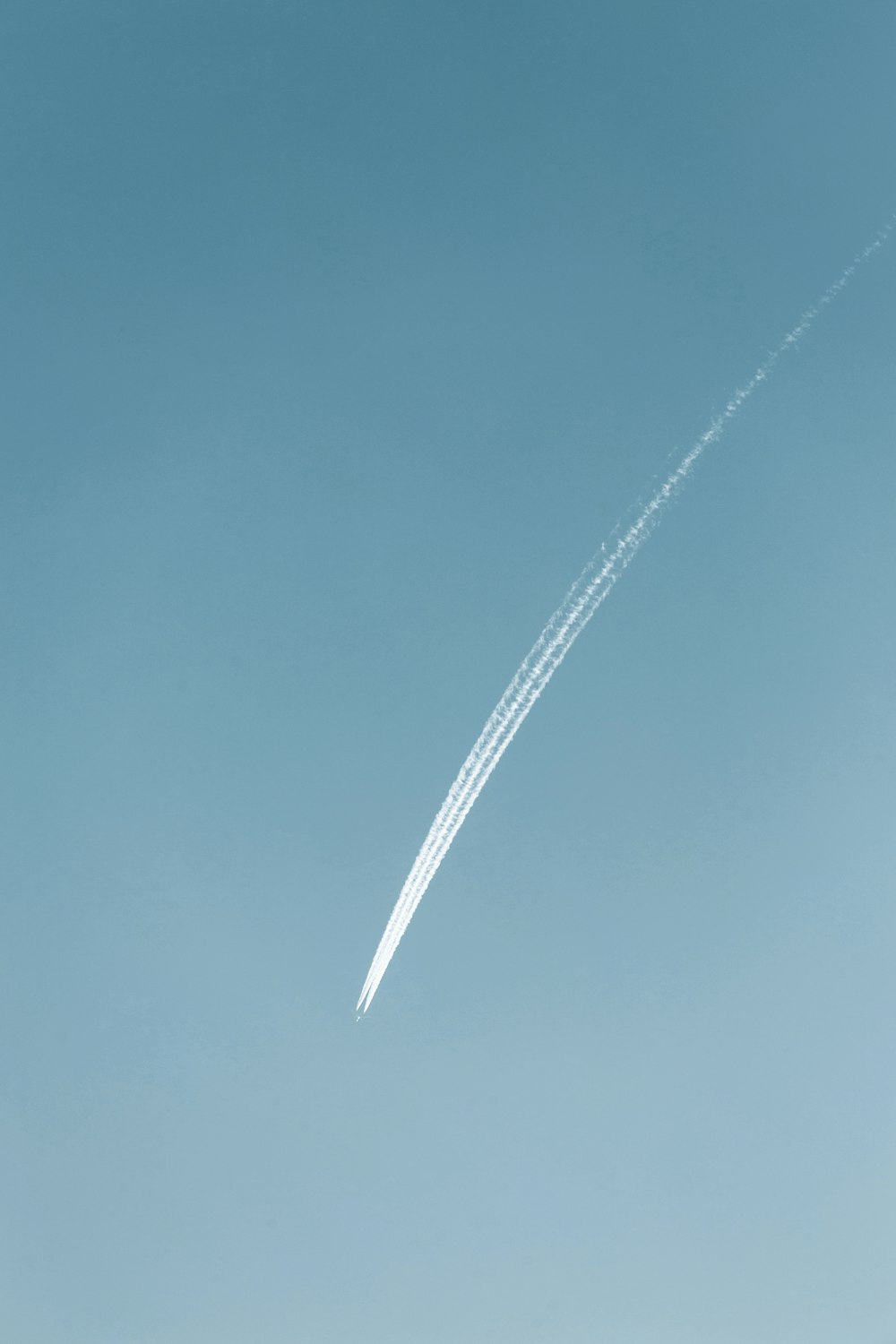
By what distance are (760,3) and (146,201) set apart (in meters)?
4.66

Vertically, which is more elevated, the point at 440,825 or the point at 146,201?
the point at 146,201

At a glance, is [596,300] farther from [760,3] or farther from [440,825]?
[440,825]

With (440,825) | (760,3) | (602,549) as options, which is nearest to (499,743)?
(440,825)

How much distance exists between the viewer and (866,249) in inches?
537

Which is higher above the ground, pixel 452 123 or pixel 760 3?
pixel 760 3

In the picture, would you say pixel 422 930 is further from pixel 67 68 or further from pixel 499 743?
pixel 67 68

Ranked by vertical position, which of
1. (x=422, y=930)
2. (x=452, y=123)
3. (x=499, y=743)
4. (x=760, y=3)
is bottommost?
(x=422, y=930)

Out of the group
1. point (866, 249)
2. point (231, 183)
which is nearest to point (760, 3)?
point (866, 249)

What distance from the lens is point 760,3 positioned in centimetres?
1371

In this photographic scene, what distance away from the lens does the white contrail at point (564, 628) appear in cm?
1356

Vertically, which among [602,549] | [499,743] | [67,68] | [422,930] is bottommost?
[422,930]

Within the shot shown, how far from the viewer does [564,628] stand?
538 inches

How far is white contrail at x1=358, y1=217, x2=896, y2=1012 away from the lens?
13.6 metres

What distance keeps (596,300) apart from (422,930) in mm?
4712
